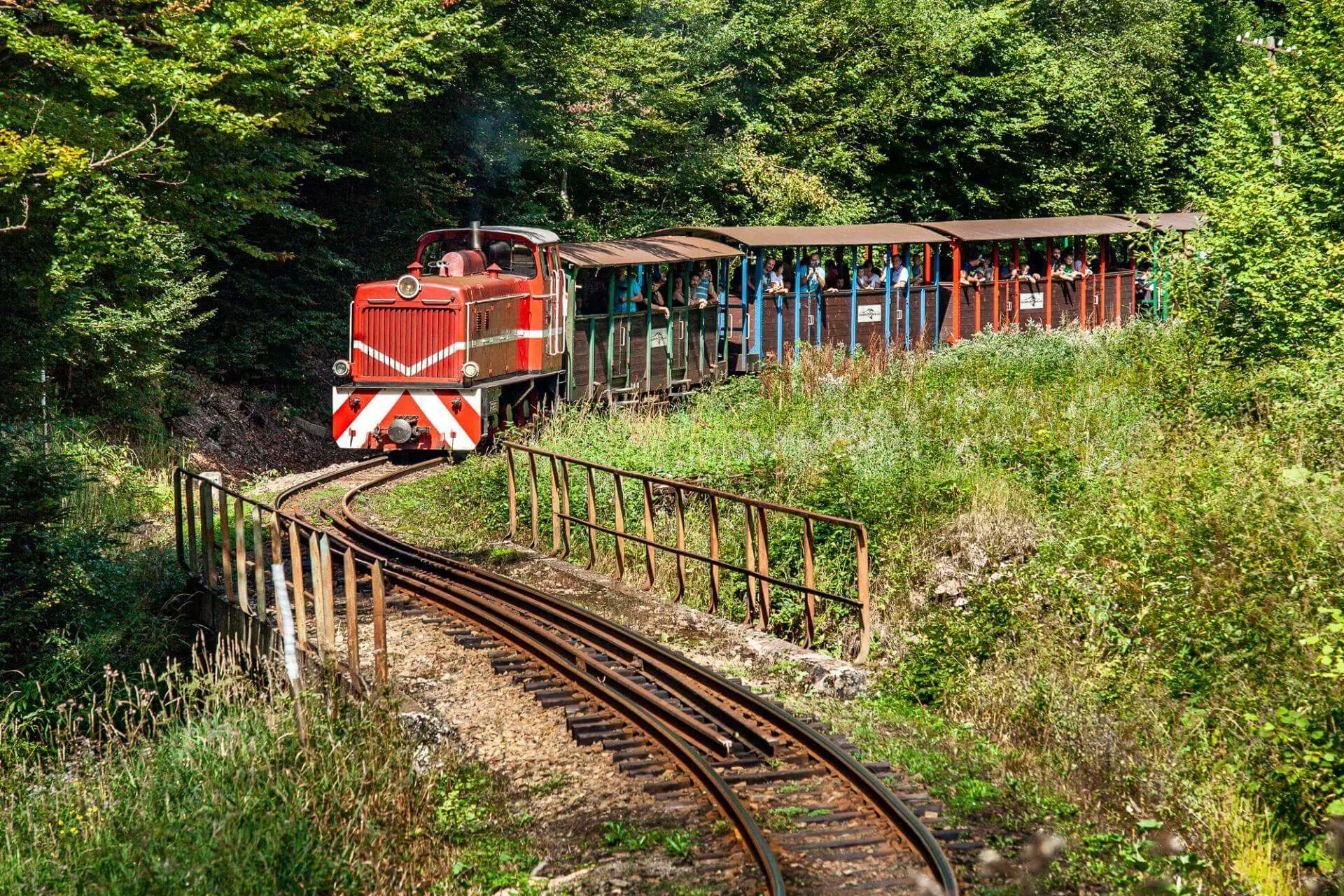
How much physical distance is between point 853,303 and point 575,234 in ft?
22.1

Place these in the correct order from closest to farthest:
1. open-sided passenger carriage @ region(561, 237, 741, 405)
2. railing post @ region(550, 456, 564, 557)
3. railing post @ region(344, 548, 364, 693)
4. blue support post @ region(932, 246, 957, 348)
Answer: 1. railing post @ region(344, 548, 364, 693)
2. railing post @ region(550, 456, 564, 557)
3. open-sided passenger carriage @ region(561, 237, 741, 405)
4. blue support post @ region(932, 246, 957, 348)

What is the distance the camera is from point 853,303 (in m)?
23.6

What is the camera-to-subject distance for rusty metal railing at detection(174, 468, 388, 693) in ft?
29.4

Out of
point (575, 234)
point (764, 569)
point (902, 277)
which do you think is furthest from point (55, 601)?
point (575, 234)

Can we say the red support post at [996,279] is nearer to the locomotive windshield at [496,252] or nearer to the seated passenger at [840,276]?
the seated passenger at [840,276]

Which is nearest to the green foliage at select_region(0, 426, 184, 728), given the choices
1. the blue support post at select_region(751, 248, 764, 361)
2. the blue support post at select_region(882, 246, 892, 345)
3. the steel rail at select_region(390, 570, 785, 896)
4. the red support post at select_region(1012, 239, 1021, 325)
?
the steel rail at select_region(390, 570, 785, 896)

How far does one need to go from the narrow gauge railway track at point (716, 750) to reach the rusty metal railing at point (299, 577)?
97cm

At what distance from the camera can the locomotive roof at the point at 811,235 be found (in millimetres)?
22094

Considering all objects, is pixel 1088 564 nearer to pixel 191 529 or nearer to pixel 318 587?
pixel 318 587

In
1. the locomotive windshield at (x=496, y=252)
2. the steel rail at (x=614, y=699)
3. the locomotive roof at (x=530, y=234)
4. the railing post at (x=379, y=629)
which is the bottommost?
the steel rail at (x=614, y=699)

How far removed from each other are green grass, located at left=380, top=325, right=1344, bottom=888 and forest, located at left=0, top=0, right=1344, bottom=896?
0.18ft

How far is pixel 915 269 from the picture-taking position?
82.6 ft

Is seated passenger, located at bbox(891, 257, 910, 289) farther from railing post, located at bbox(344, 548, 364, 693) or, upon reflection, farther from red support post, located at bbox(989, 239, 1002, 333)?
railing post, located at bbox(344, 548, 364, 693)

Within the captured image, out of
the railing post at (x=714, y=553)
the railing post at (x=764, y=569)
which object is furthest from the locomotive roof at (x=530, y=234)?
the railing post at (x=764, y=569)
